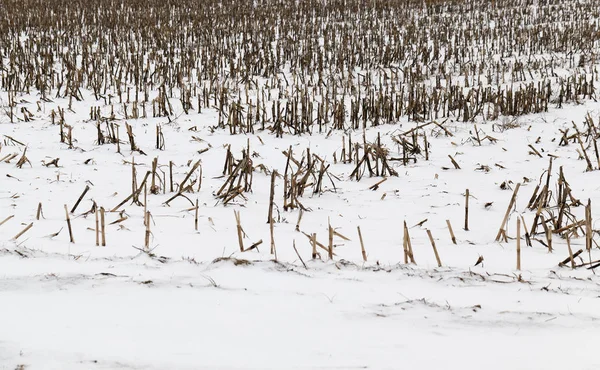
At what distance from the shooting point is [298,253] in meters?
2.95

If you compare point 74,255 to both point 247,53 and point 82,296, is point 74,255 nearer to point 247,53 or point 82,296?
point 82,296

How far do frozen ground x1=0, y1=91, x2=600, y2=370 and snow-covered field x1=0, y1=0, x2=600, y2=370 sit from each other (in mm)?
11

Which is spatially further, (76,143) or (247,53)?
(247,53)

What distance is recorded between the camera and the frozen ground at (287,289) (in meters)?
2.05

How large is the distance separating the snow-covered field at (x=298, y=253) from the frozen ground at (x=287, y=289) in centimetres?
1

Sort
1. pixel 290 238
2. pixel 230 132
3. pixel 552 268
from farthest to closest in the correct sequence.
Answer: pixel 230 132, pixel 290 238, pixel 552 268

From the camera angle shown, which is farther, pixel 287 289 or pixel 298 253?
pixel 298 253

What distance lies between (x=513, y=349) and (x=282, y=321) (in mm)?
931

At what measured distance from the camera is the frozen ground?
205cm

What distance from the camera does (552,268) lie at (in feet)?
9.18

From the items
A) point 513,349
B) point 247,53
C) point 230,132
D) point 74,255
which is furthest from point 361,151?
point 247,53

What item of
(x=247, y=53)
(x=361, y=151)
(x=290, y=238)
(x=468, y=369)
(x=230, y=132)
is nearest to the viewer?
(x=468, y=369)

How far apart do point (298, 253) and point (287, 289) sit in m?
0.39

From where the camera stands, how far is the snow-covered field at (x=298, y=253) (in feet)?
6.88
